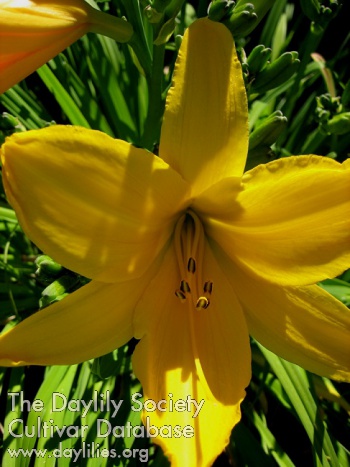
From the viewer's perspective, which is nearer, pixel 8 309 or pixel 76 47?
pixel 8 309

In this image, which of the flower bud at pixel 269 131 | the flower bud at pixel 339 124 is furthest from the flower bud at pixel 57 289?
the flower bud at pixel 339 124

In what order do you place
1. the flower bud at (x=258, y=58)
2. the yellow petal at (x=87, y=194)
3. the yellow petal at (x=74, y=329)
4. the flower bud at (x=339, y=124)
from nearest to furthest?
the yellow petal at (x=87, y=194)
the yellow petal at (x=74, y=329)
the flower bud at (x=258, y=58)
the flower bud at (x=339, y=124)

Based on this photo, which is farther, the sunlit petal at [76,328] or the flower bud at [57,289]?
the flower bud at [57,289]

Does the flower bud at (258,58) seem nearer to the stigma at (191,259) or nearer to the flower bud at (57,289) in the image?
the stigma at (191,259)

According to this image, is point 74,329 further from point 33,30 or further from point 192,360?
point 33,30

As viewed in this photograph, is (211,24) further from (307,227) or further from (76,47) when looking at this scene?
(76,47)

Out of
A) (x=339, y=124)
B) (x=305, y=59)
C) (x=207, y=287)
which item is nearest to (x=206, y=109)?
(x=207, y=287)

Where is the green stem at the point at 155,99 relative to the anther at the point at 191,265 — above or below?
above

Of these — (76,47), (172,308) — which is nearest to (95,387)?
(172,308)
